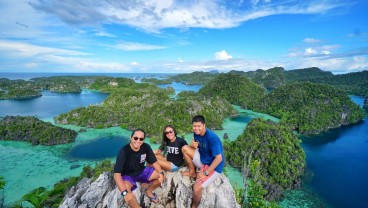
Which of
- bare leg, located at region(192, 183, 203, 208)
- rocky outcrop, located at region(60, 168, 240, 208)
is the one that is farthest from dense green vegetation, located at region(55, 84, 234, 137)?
bare leg, located at region(192, 183, 203, 208)

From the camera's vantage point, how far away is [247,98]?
127125mm

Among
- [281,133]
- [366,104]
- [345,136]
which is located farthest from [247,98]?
[281,133]

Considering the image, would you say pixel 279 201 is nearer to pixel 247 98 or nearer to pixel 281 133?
pixel 281 133

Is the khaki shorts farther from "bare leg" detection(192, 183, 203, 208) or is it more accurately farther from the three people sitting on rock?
"bare leg" detection(192, 183, 203, 208)

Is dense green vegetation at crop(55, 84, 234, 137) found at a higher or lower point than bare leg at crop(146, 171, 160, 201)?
lower

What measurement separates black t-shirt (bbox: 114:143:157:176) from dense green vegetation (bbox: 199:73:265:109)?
114 m

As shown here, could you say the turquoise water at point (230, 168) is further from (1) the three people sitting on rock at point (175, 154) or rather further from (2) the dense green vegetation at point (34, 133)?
(1) the three people sitting on rock at point (175, 154)

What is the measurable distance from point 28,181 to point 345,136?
8985cm

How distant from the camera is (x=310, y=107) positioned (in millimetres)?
90250

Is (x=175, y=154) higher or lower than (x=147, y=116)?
higher

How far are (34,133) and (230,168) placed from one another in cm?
5067

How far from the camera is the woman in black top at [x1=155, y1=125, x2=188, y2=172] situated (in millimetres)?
9953

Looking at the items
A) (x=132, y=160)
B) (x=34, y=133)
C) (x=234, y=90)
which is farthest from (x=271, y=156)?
(x=234, y=90)

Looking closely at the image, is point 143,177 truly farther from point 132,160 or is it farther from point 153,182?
point 132,160
